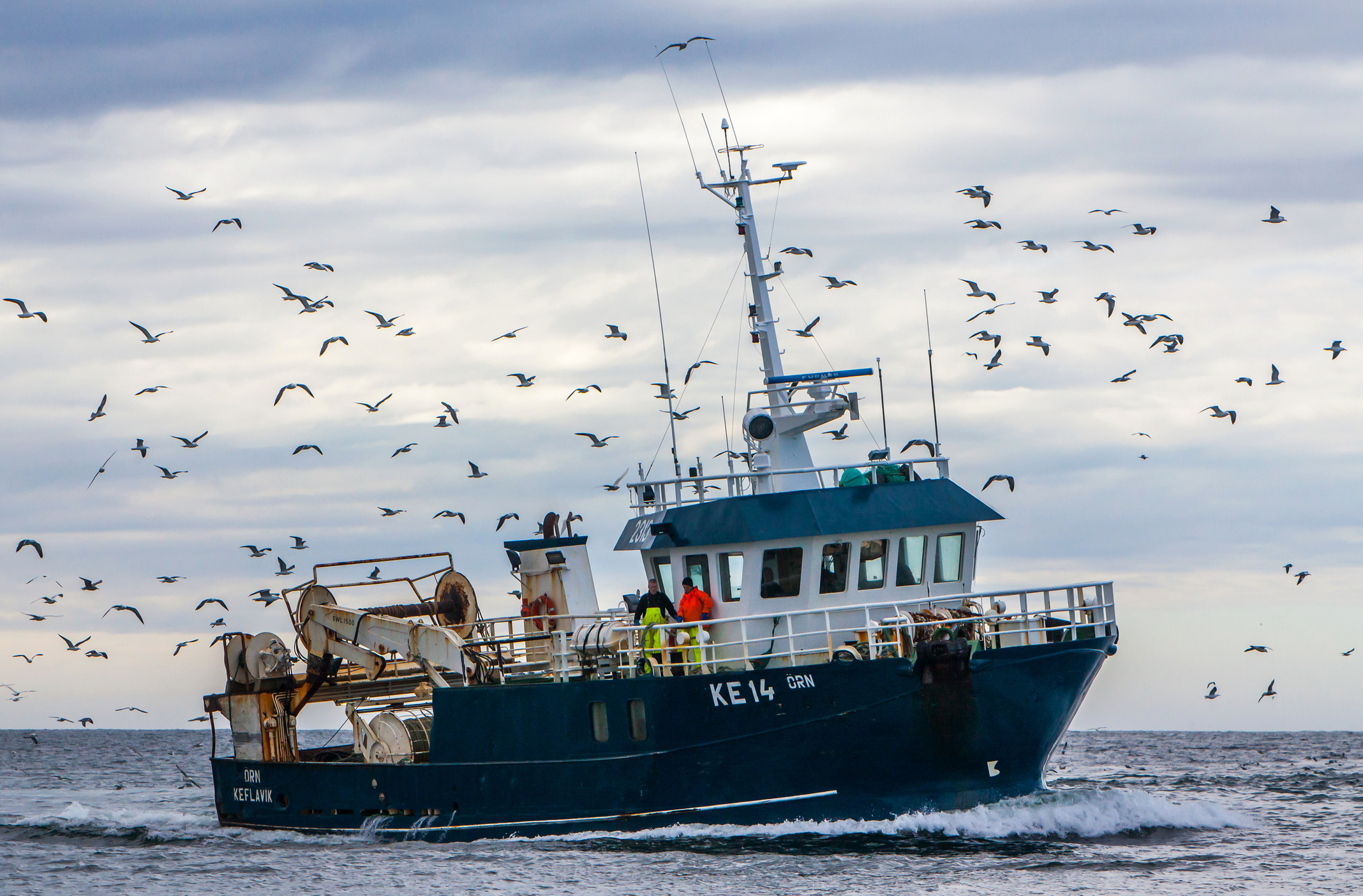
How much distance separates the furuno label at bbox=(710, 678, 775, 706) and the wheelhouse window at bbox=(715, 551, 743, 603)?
2150 mm

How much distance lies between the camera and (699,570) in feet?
71.1

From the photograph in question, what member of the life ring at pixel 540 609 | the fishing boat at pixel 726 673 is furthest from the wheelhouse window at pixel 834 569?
the life ring at pixel 540 609

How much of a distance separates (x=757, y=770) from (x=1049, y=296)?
11.4m

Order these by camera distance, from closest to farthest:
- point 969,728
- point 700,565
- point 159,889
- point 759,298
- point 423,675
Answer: point 969,728, point 159,889, point 700,565, point 759,298, point 423,675

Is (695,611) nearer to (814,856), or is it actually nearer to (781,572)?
(781,572)

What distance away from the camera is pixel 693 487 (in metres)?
22.6

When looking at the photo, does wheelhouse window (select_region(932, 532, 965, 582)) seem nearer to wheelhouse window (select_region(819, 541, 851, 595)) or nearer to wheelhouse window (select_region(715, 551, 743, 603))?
wheelhouse window (select_region(819, 541, 851, 595))

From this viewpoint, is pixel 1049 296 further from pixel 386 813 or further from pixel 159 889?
pixel 159 889

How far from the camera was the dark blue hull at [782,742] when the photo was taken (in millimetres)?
18734

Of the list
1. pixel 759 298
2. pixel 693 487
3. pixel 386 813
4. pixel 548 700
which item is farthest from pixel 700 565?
pixel 386 813

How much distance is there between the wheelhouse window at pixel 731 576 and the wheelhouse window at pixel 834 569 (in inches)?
46.4

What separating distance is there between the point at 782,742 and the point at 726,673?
112 centimetres

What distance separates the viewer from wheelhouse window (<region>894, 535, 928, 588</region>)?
21109 millimetres

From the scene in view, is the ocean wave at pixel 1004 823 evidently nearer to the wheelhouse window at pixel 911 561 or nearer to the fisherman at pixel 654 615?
the fisherman at pixel 654 615
